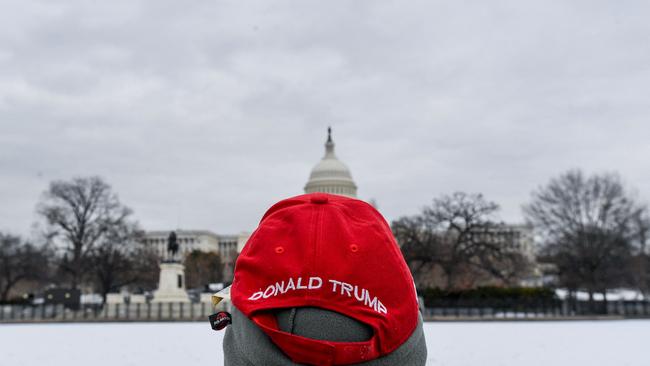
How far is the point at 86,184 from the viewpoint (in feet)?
181

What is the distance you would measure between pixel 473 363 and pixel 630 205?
123ft

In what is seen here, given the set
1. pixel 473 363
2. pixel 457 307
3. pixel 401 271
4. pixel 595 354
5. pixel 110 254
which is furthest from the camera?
pixel 110 254

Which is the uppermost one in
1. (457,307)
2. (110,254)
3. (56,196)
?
(56,196)

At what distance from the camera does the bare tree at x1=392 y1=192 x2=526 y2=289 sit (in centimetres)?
4816

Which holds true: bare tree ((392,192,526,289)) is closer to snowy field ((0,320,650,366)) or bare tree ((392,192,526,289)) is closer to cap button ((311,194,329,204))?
snowy field ((0,320,650,366))

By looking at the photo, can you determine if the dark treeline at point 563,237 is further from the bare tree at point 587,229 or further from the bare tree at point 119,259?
the bare tree at point 119,259

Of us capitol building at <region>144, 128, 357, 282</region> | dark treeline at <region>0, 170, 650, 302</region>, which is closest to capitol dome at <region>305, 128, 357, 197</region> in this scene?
us capitol building at <region>144, 128, 357, 282</region>

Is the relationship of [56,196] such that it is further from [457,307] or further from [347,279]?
[347,279]

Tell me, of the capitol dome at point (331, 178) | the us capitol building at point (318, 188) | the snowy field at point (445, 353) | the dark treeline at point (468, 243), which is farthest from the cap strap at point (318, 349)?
the capitol dome at point (331, 178)

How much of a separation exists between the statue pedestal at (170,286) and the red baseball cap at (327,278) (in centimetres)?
4090

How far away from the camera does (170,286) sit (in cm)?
4288

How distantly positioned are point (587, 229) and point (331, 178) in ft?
198

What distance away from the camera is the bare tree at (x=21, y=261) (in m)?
58.0

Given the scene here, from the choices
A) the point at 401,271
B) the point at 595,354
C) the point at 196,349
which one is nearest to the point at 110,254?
the point at 196,349
